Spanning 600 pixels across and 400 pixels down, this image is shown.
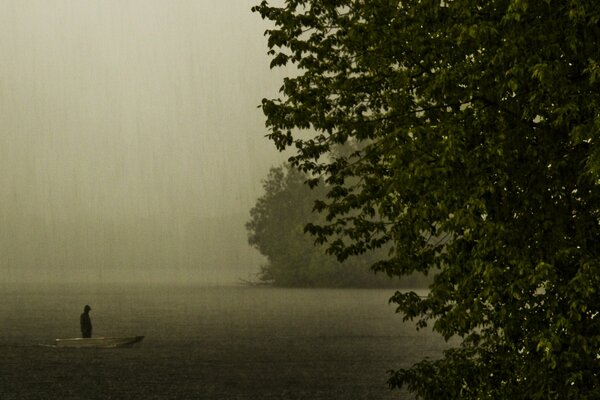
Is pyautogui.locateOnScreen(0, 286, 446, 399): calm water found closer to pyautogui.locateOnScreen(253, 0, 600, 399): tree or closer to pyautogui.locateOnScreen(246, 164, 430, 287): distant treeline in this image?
pyautogui.locateOnScreen(253, 0, 600, 399): tree

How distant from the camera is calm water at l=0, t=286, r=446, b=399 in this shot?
1508 inches

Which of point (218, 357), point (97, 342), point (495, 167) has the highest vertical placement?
point (495, 167)

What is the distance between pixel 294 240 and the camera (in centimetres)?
16188

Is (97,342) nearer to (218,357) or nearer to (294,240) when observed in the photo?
(218,357)

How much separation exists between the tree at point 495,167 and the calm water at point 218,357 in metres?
19.4

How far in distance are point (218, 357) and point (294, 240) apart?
109m

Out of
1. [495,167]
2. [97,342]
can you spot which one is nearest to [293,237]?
[97,342]

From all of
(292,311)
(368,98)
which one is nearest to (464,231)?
(368,98)

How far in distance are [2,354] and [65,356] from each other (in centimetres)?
392

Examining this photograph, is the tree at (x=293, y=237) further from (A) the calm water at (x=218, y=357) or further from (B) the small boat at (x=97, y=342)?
(B) the small boat at (x=97, y=342)

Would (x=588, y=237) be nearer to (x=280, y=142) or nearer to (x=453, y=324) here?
(x=453, y=324)

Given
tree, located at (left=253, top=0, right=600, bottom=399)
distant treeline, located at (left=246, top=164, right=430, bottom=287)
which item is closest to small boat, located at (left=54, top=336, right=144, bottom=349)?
tree, located at (left=253, top=0, right=600, bottom=399)

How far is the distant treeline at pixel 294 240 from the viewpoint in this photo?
160625mm

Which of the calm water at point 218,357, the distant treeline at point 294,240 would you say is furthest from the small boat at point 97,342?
the distant treeline at point 294,240
